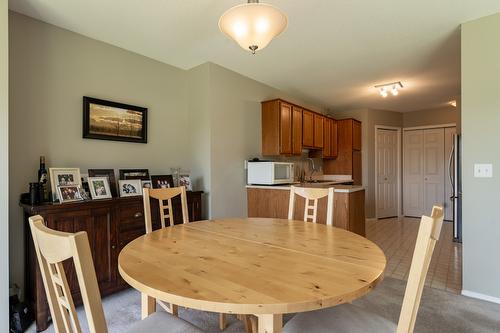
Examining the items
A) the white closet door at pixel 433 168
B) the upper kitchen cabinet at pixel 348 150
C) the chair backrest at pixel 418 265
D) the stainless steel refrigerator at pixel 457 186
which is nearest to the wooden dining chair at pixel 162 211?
the chair backrest at pixel 418 265

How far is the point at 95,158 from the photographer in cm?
260

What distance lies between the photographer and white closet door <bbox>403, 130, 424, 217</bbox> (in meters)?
5.90

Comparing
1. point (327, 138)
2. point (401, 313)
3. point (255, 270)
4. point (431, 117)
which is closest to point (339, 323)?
point (401, 313)

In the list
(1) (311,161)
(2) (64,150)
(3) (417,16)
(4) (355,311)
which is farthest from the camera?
(1) (311,161)

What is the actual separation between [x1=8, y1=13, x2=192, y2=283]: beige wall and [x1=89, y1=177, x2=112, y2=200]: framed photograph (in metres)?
0.24

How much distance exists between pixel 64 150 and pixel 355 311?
8.38 feet

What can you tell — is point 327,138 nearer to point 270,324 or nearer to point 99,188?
point 99,188

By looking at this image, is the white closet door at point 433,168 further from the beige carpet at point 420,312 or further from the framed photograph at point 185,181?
the framed photograph at point 185,181

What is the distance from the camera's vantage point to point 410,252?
344cm

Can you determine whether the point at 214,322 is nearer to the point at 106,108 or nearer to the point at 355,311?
the point at 355,311

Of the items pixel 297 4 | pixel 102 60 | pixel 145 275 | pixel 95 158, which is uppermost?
pixel 297 4

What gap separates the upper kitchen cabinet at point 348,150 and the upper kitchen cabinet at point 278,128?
1.78m

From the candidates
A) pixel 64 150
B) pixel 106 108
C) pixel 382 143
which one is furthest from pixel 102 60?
pixel 382 143

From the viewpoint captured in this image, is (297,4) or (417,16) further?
(417,16)
